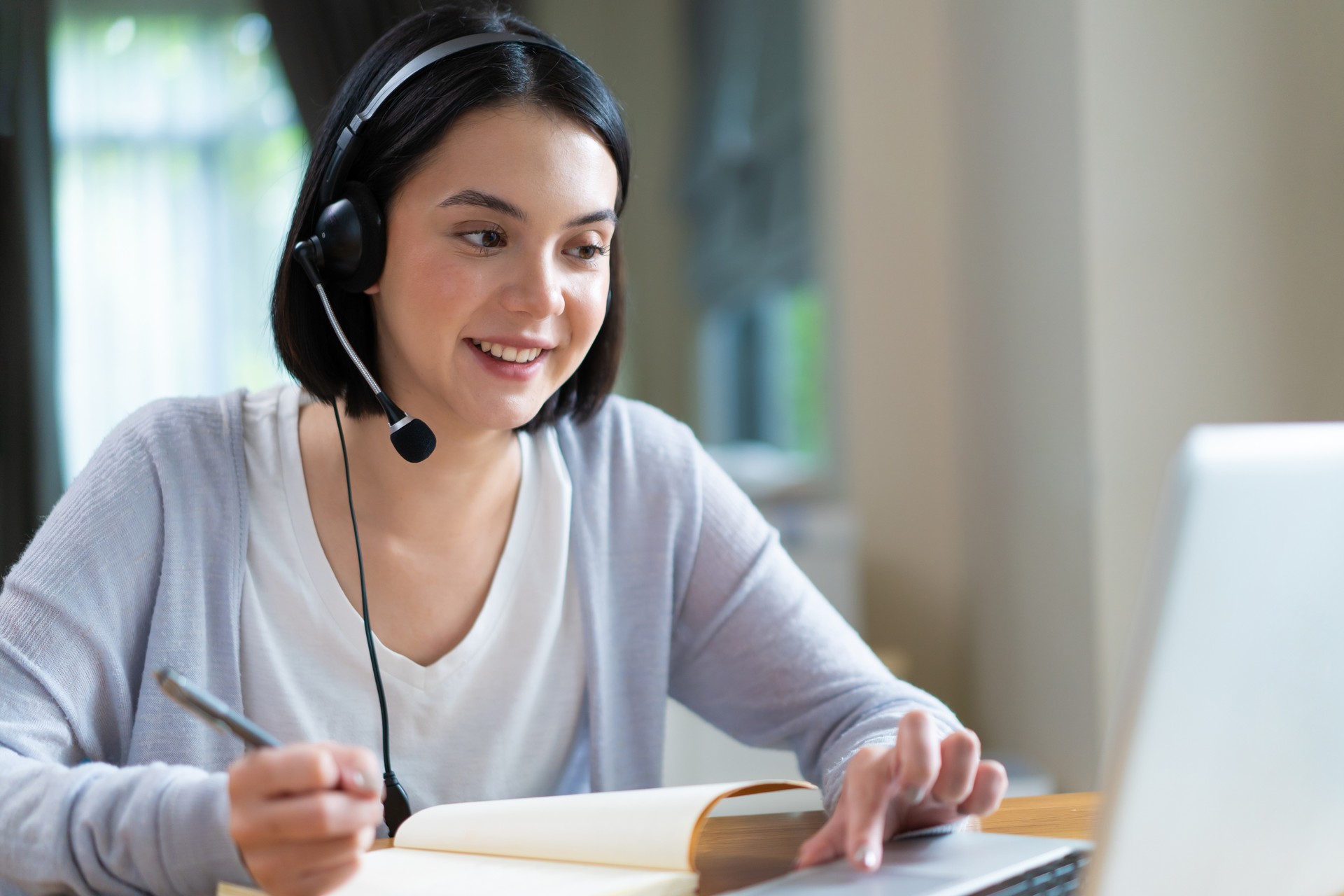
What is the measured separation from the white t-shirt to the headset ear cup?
0.19 meters

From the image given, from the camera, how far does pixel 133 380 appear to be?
3.22 m

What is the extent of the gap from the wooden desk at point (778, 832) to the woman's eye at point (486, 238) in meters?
0.53

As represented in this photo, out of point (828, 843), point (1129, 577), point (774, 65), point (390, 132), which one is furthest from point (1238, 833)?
point (774, 65)

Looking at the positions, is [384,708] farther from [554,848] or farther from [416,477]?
[554,848]

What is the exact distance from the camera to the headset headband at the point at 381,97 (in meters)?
1.06

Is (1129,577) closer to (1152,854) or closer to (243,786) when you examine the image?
(1152,854)

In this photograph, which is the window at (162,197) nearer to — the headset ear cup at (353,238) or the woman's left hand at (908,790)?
the headset ear cup at (353,238)

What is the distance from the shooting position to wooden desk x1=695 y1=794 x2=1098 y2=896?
2.53ft

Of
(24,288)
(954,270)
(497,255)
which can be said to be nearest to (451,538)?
(497,255)

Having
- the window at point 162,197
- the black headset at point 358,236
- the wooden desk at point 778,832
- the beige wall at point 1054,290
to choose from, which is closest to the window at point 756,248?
the beige wall at point 1054,290

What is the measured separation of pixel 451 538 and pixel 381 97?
1.39 ft

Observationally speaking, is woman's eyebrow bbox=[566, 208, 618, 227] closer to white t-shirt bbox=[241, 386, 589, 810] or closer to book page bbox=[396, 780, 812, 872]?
white t-shirt bbox=[241, 386, 589, 810]

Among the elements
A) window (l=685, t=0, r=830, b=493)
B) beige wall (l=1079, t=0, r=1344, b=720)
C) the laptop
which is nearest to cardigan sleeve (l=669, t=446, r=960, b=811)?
the laptop

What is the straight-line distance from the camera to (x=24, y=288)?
282 cm
